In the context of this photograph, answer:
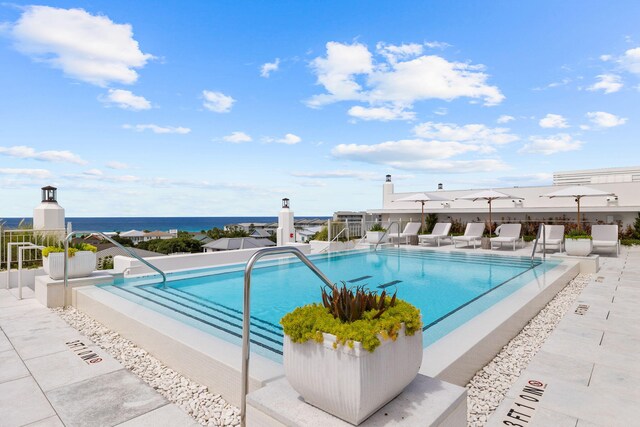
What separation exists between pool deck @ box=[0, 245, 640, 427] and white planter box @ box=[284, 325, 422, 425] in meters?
1.18

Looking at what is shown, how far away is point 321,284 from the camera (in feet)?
24.9

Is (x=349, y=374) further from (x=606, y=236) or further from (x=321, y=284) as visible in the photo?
(x=606, y=236)

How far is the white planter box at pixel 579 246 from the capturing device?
9391 mm

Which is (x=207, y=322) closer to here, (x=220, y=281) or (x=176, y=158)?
(x=220, y=281)

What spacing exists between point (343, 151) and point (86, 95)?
18.8 metres

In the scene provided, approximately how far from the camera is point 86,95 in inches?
490

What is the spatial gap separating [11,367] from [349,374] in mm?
3763

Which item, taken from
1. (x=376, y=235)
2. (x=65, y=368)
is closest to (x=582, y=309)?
(x=65, y=368)

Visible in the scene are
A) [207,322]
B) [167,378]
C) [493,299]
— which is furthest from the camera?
[493,299]

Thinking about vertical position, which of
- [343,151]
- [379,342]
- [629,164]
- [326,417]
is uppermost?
[343,151]

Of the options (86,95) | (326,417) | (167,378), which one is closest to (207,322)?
(167,378)

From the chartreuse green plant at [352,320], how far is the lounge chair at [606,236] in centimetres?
1195

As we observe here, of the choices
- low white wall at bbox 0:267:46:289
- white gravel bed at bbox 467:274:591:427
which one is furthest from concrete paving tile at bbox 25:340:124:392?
low white wall at bbox 0:267:46:289

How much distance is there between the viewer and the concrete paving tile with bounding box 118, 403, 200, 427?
258 cm
